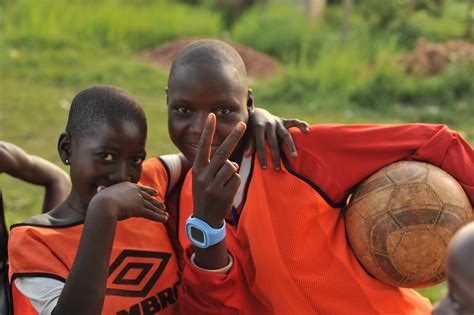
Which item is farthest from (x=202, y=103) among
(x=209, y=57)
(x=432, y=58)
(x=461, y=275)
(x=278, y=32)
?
(x=278, y=32)

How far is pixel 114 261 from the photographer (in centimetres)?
297

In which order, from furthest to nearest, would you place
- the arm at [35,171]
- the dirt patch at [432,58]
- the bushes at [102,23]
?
the bushes at [102,23] < the dirt patch at [432,58] < the arm at [35,171]

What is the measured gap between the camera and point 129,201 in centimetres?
269

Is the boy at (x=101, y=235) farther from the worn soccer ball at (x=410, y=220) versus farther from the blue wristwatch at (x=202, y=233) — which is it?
the worn soccer ball at (x=410, y=220)

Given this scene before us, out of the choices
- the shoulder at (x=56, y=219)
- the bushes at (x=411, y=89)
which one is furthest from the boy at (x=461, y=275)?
the bushes at (x=411, y=89)

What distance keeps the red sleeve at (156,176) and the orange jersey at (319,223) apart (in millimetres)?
333

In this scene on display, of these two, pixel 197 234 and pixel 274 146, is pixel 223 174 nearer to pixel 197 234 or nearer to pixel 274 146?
pixel 197 234

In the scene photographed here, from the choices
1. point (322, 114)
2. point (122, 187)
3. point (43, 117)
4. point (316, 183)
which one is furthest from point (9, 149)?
point (322, 114)

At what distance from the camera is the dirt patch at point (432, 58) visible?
10452 millimetres

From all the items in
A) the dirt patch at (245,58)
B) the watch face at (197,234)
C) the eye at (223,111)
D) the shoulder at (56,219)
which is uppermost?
the eye at (223,111)

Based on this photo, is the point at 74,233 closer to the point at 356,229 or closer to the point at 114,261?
the point at 114,261

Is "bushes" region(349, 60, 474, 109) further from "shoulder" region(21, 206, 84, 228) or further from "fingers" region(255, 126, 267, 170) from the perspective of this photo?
"shoulder" region(21, 206, 84, 228)

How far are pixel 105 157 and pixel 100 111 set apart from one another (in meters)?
0.20

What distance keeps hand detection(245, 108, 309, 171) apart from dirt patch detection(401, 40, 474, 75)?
25.6 ft
